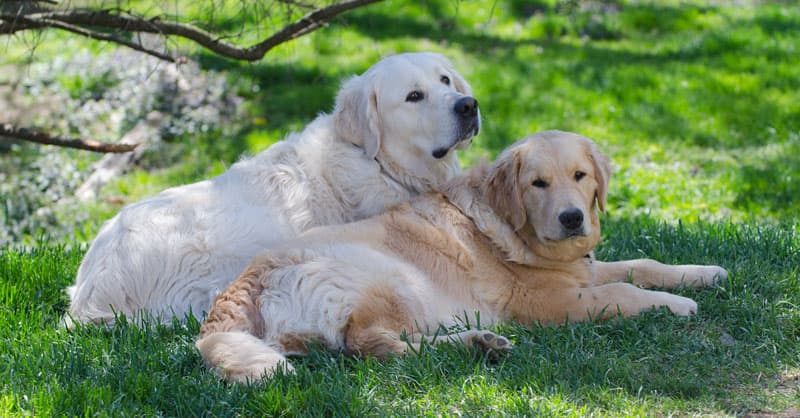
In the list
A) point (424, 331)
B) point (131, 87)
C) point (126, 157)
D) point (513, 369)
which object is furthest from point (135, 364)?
point (131, 87)

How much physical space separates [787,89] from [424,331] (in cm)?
781

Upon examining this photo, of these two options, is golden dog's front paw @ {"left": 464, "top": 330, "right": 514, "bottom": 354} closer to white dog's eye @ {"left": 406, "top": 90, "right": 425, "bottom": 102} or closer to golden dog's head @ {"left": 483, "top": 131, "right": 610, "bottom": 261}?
golden dog's head @ {"left": 483, "top": 131, "right": 610, "bottom": 261}

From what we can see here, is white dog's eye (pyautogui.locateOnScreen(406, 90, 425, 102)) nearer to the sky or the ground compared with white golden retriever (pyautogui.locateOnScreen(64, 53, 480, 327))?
nearer to the sky

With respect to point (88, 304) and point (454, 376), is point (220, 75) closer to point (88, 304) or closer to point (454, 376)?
point (88, 304)

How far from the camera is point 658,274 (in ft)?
15.8

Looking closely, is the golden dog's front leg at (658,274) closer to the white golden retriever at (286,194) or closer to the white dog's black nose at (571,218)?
the white dog's black nose at (571,218)

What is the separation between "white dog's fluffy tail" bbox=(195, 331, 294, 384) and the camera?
3.57 m

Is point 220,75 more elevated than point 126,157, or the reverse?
point 220,75

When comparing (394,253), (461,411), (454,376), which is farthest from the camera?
(394,253)

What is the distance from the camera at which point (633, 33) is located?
13.1 meters

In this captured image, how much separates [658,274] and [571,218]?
0.77 m

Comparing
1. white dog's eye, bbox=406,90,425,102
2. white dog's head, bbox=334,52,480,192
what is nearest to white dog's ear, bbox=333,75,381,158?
white dog's head, bbox=334,52,480,192

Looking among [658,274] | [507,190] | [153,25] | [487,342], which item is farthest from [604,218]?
[153,25]

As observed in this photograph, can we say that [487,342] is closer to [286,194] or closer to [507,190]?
[507,190]
